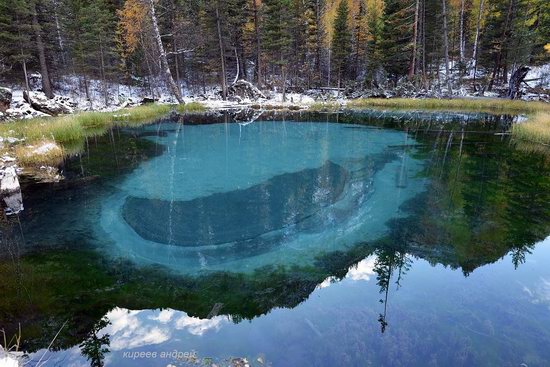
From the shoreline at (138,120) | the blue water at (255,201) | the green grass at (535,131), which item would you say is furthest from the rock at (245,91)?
the green grass at (535,131)

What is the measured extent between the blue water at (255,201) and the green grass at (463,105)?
11797 millimetres

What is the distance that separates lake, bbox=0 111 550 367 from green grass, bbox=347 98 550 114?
13.0 metres

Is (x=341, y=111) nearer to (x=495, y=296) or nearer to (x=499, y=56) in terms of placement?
(x=499, y=56)

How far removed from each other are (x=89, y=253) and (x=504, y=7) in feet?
121

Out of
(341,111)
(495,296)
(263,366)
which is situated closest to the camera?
(263,366)

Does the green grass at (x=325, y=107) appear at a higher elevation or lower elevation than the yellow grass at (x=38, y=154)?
higher

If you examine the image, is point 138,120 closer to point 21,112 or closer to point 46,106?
point 46,106

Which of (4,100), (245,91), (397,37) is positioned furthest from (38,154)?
(397,37)

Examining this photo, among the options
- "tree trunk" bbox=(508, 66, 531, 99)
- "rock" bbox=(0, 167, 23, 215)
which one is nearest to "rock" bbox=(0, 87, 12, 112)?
"rock" bbox=(0, 167, 23, 215)

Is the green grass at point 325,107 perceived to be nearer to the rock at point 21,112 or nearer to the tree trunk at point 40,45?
the rock at point 21,112

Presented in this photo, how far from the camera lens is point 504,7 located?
96.3 ft

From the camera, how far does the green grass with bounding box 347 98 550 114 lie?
69.7 feet

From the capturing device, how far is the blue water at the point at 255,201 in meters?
5.78

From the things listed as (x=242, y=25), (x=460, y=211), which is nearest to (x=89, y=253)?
(x=460, y=211)
